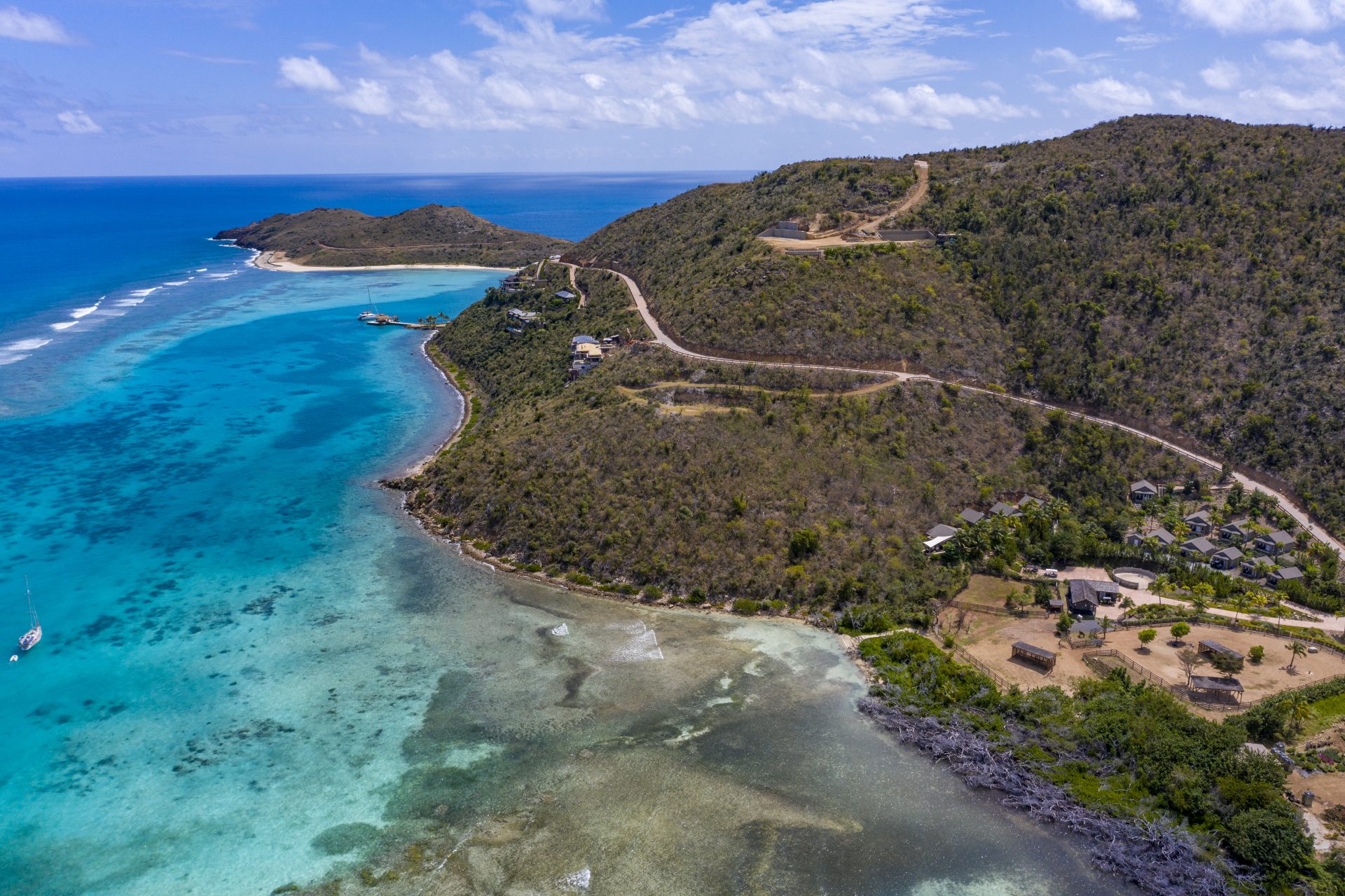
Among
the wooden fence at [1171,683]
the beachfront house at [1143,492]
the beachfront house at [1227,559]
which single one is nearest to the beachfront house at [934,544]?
the wooden fence at [1171,683]

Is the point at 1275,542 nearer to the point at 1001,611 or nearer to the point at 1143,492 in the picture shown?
the point at 1143,492

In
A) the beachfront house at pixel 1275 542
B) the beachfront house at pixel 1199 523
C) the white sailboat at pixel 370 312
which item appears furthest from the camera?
the white sailboat at pixel 370 312

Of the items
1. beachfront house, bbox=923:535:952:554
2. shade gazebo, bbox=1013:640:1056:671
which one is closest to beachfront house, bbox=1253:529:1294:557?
beachfront house, bbox=923:535:952:554

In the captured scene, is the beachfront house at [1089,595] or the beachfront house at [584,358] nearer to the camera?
the beachfront house at [1089,595]

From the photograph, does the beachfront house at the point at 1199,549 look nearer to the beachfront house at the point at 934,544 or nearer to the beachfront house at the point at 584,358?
the beachfront house at the point at 934,544

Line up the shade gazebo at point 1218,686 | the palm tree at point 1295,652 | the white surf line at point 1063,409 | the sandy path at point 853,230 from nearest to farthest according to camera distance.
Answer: the shade gazebo at point 1218,686 < the palm tree at point 1295,652 < the white surf line at point 1063,409 < the sandy path at point 853,230

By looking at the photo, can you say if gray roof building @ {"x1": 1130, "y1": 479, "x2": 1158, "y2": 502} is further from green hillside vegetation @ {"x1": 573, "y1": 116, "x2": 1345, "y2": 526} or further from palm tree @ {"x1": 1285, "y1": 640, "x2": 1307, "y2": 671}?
palm tree @ {"x1": 1285, "y1": 640, "x2": 1307, "y2": 671}

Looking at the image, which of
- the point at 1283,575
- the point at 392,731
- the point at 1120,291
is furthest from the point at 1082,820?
the point at 1120,291

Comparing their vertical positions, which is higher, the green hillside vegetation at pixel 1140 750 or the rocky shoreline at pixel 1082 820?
the green hillside vegetation at pixel 1140 750

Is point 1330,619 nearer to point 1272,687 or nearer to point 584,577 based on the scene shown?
point 1272,687
